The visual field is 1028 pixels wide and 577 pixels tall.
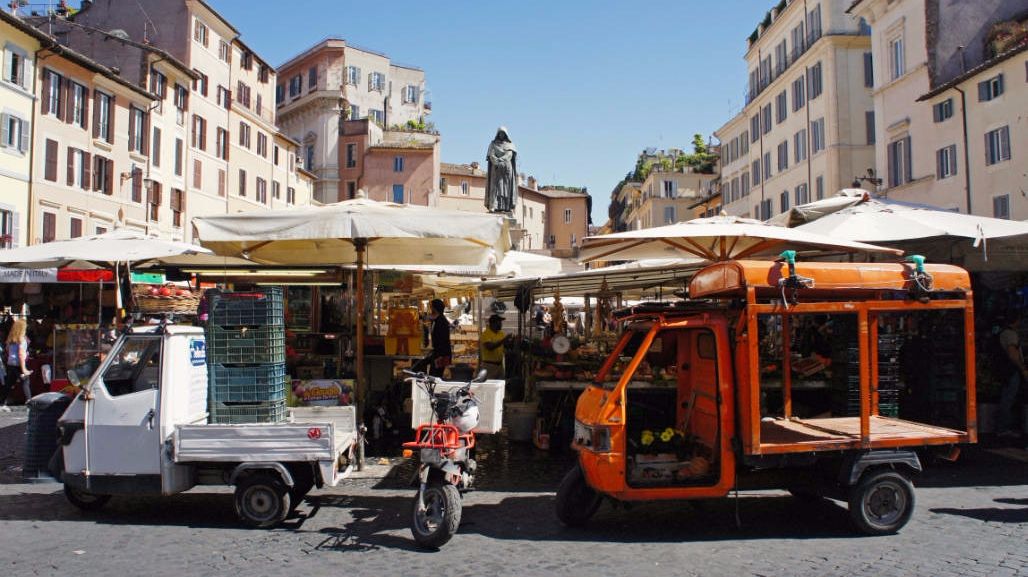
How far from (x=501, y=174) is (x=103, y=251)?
14484mm

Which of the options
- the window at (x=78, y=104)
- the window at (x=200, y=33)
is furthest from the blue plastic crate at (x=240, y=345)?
the window at (x=200, y=33)

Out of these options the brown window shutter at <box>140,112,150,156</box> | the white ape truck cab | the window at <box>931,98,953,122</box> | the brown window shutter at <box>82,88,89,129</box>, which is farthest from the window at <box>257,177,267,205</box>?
the white ape truck cab

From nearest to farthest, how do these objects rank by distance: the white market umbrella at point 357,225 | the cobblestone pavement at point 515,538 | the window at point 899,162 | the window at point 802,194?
the cobblestone pavement at point 515,538
the white market umbrella at point 357,225
the window at point 899,162
the window at point 802,194

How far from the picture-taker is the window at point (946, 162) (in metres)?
24.7

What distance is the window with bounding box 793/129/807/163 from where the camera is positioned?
125ft

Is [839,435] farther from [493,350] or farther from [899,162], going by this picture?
[899,162]

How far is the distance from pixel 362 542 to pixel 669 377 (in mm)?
4112

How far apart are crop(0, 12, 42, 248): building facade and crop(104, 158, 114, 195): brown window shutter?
15.5 ft

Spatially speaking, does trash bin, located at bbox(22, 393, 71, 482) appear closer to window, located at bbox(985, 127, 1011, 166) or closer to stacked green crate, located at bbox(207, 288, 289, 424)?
stacked green crate, located at bbox(207, 288, 289, 424)

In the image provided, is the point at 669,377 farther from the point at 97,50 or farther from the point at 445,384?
the point at 97,50

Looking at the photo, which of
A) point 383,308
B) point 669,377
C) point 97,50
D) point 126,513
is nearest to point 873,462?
point 669,377

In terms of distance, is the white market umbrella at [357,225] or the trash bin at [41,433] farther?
the white market umbrella at [357,225]

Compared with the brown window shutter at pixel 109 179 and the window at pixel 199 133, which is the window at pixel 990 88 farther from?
the window at pixel 199 133

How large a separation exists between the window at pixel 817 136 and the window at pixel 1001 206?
14.1 metres
